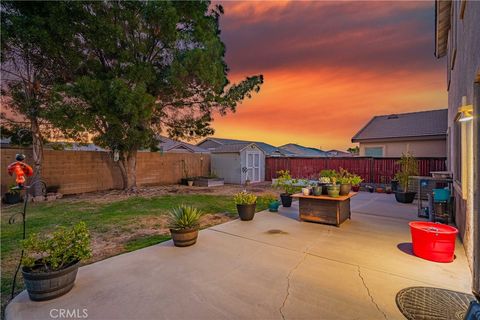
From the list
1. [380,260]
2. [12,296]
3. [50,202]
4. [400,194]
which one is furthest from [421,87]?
[50,202]

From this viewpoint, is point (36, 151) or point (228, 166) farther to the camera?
point (228, 166)

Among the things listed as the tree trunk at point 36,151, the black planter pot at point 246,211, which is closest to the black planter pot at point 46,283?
the black planter pot at point 246,211

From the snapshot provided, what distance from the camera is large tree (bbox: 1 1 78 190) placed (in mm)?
6719

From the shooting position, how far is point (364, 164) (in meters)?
11.3

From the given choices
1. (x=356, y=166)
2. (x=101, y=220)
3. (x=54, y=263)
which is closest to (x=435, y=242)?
(x=54, y=263)

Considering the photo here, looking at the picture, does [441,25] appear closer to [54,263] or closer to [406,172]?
[406,172]

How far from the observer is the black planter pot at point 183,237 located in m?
3.61

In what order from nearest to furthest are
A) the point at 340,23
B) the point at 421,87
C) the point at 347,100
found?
1. the point at 340,23
2. the point at 421,87
3. the point at 347,100

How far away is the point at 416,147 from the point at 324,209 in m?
9.80

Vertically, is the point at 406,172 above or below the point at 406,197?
above

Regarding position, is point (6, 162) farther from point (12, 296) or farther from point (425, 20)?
point (425, 20)

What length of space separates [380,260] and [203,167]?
41.1 ft

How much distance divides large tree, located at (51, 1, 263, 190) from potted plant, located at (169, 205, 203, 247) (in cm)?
528

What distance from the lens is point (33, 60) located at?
24.8ft
